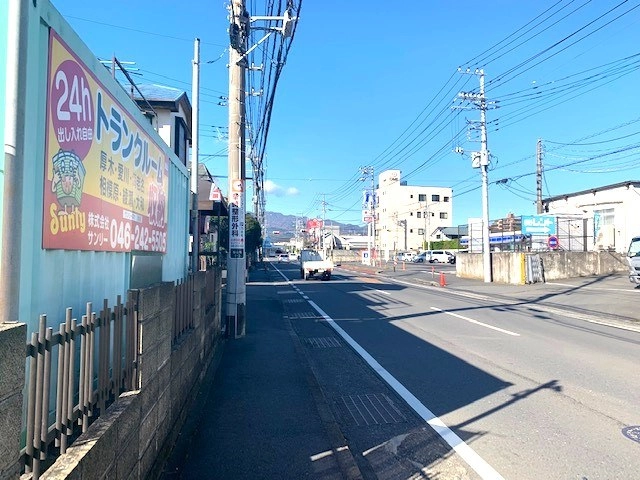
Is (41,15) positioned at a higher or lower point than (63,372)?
higher

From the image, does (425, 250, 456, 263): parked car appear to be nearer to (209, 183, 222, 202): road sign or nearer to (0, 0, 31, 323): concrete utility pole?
(209, 183, 222, 202): road sign

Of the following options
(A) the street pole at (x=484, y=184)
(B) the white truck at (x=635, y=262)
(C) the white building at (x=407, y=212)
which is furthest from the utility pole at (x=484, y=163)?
(C) the white building at (x=407, y=212)

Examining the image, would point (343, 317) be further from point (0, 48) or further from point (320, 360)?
point (0, 48)

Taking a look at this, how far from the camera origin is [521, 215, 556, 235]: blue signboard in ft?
105

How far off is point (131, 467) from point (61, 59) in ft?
9.33

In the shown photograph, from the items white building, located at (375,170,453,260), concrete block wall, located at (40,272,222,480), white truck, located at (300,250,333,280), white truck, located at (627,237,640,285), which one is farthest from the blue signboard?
white building, located at (375,170,453,260)

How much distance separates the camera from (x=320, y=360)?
30.4ft

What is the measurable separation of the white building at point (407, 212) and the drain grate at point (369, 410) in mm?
94314

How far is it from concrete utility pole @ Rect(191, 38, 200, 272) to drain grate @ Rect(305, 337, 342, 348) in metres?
4.97

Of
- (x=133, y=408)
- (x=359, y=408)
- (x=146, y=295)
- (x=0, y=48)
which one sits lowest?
(x=359, y=408)

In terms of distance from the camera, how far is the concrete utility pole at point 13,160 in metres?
2.48

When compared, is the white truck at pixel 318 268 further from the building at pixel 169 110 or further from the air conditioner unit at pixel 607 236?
the air conditioner unit at pixel 607 236

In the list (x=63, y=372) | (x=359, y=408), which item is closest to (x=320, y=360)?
(x=359, y=408)

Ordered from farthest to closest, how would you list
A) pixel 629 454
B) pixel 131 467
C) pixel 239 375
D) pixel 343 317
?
pixel 343 317, pixel 239 375, pixel 629 454, pixel 131 467
